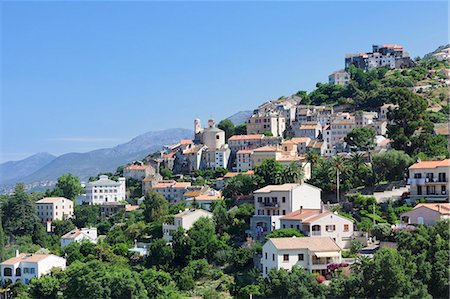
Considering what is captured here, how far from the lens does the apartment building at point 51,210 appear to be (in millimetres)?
68438

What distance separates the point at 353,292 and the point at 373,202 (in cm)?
1485

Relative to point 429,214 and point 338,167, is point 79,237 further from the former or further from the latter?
point 429,214

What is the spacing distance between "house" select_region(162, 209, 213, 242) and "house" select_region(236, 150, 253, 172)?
22230mm

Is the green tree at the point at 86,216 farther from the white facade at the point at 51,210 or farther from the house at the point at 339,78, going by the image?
the house at the point at 339,78

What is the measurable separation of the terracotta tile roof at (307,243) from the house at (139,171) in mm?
43314

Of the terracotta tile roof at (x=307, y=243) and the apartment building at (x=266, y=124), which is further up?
the apartment building at (x=266, y=124)

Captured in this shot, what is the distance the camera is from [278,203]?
43250 millimetres

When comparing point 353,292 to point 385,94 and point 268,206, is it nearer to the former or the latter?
point 268,206

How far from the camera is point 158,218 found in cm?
5525

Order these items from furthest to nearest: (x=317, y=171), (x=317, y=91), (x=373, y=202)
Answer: (x=317, y=91) → (x=317, y=171) → (x=373, y=202)

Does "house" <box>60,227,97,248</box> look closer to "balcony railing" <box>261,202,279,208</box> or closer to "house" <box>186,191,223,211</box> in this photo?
"house" <box>186,191,223,211</box>

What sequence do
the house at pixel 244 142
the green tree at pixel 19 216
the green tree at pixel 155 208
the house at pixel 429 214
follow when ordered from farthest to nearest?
the house at pixel 244 142 → the green tree at pixel 19 216 → the green tree at pixel 155 208 → the house at pixel 429 214

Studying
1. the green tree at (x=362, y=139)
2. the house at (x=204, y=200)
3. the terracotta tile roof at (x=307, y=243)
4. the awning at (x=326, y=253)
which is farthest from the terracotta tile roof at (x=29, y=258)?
the green tree at (x=362, y=139)

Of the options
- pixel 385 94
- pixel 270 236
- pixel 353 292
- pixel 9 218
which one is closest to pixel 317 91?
pixel 385 94
